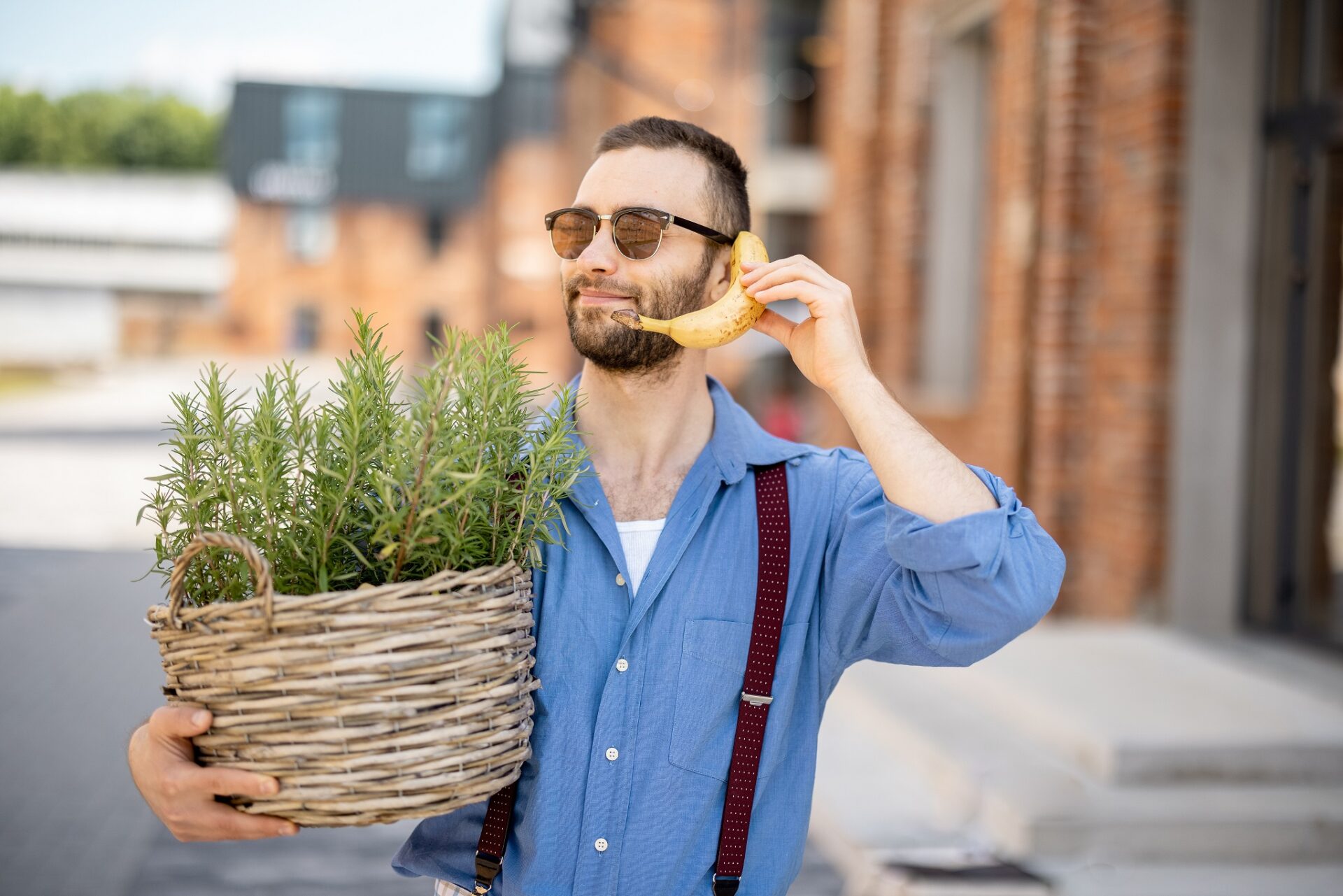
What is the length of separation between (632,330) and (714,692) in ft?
2.03

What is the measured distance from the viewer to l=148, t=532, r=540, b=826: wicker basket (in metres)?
1.39

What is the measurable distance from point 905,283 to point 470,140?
28600mm

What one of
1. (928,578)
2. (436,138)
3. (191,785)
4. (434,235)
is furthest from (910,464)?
(436,138)

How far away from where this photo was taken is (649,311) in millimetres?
2010

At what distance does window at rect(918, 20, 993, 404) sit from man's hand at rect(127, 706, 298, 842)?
23.8ft

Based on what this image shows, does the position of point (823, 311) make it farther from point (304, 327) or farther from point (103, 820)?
point (304, 327)

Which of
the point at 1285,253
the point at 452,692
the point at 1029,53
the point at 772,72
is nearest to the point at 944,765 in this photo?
the point at 1285,253

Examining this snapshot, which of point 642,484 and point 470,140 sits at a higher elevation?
point 470,140

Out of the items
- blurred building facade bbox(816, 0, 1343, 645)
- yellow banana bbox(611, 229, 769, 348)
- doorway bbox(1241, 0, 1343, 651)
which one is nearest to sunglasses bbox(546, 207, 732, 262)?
yellow banana bbox(611, 229, 769, 348)

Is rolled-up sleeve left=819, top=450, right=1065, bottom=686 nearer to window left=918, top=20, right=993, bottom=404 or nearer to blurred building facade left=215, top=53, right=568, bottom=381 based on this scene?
window left=918, top=20, right=993, bottom=404

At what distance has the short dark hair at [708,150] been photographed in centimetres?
207

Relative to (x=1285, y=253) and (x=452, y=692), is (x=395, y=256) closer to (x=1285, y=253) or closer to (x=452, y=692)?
(x=1285, y=253)

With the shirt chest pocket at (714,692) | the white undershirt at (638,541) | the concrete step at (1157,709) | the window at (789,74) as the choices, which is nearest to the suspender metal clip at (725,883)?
the shirt chest pocket at (714,692)

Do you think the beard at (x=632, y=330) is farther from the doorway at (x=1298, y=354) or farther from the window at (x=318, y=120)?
the window at (x=318, y=120)
